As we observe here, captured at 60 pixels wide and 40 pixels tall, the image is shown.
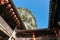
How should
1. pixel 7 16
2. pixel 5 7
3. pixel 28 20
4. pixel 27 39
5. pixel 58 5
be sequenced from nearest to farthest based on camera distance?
pixel 58 5 → pixel 5 7 → pixel 7 16 → pixel 27 39 → pixel 28 20

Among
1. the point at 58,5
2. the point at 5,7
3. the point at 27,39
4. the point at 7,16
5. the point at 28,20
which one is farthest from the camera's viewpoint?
the point at 28,20

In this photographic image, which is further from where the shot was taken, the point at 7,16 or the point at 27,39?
the point at 27,39

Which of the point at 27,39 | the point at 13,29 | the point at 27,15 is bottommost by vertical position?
the point at 27,39

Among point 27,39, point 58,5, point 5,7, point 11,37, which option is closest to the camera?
point 58,5

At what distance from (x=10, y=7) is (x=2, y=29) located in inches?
54.7

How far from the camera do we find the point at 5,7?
29.2 feet

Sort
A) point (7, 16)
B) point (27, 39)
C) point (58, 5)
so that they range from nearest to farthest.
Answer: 1. point (58, 5)
2. point (7, 16)
3. point (27, 39)

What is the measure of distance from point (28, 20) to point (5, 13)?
3045 cm

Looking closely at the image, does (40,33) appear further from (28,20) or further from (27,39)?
(28,20)

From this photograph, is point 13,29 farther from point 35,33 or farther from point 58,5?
point 58,5

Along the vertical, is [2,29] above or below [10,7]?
below

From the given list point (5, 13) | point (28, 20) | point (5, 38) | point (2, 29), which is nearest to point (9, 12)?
point (5, 13)

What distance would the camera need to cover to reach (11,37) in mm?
10539

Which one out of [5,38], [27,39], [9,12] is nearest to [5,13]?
[9,12]
